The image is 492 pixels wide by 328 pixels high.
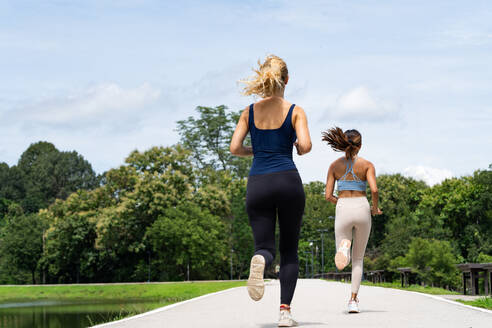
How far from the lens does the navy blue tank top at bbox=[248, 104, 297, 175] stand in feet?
20.2

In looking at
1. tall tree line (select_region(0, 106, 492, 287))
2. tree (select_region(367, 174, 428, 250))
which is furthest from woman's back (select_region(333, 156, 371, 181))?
tree (select_region(367, 174, 428, 250))

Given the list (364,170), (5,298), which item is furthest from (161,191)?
(364,170)

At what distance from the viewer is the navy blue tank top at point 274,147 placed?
6.15 metres

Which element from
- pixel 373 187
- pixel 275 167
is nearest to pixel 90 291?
pixel 373 187

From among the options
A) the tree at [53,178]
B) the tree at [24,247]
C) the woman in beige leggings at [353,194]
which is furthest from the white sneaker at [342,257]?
the tree at [53,178]

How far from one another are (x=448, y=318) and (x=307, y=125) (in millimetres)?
2693

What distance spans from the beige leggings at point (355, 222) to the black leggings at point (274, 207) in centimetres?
194

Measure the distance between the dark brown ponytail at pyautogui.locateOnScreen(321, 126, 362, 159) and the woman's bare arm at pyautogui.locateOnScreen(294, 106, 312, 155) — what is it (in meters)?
2.17

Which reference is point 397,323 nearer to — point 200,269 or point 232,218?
point 200,269

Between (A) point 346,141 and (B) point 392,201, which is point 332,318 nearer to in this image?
(A) point 346,141

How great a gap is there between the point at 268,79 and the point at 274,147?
0.68 m

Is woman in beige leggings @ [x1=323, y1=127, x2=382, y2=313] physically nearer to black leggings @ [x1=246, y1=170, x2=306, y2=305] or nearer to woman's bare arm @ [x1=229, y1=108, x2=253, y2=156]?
black leggings @ [x1=246, y1=170, x2=306, y2=305]

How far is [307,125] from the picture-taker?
619 centimetres

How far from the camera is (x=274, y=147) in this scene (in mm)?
6211
